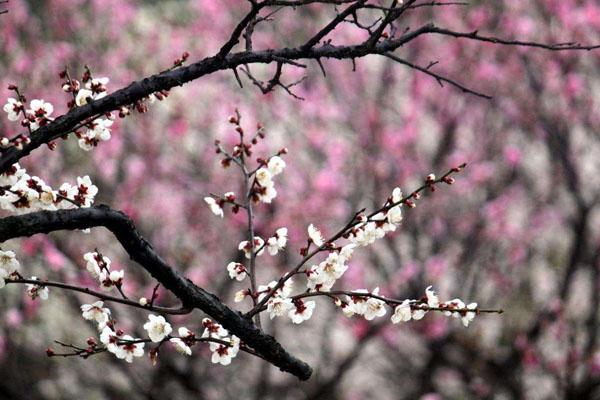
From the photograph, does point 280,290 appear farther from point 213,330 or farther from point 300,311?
point 213,330

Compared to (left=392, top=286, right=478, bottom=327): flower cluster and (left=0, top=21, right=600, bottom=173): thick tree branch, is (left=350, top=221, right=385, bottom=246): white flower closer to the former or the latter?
(left=392, top=286, right=478, bottom=327): flower cluster

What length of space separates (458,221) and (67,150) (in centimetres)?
516

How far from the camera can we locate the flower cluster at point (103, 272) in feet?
9.90

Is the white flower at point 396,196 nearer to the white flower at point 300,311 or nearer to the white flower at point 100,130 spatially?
the white flower at point 300,311

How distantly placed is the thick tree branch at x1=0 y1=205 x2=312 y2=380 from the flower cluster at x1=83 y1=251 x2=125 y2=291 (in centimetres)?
19

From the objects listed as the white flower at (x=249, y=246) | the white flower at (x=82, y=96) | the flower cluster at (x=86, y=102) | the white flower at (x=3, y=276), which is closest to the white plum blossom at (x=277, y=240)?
the white flower at (x=249, y=246)

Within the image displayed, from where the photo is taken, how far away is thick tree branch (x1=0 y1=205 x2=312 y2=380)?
2.57m

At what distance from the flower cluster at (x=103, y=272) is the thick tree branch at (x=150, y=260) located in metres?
0.19

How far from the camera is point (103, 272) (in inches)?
121

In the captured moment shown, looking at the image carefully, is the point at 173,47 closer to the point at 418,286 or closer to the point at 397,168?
the point at 397,168

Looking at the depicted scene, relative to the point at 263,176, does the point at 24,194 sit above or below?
below

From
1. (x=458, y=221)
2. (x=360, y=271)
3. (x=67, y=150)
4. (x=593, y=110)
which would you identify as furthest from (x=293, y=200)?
(x=593, y=110)

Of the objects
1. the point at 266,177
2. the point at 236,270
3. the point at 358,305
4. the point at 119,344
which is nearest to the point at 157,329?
the point at 119,344

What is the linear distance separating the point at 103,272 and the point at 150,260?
1.00 ft
